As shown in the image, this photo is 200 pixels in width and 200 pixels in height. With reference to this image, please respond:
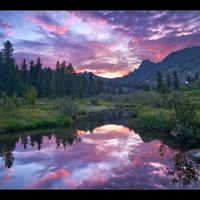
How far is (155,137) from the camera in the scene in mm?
25031

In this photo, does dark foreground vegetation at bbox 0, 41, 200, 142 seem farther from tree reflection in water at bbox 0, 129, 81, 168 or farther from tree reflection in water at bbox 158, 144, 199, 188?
tree reflection in water at bbox 158, 144, 199, 188

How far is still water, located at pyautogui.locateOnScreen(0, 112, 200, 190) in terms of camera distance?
1214 centimetres

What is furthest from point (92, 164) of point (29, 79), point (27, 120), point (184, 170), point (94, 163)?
point (29, 79)

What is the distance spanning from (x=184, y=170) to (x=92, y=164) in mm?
6351

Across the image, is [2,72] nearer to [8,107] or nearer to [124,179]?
[8,107]

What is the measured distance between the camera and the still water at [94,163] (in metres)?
12.1

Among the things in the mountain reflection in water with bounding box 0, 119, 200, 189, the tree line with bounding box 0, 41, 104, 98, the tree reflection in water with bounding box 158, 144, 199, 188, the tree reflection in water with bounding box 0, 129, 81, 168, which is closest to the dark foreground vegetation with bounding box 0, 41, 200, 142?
the tree line with bounding box 0, 41, 104, 98

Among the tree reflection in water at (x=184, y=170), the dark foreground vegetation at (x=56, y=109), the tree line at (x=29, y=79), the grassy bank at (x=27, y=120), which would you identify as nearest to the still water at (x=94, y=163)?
the tree reflection in water at (x=184, y=170)

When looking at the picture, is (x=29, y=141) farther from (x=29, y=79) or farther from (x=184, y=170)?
(x=29, y=79)

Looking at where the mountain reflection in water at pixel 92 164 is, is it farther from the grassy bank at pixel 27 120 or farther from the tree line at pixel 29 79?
the tree line at pixel 29 79

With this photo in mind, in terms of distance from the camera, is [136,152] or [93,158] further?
[136,152]
